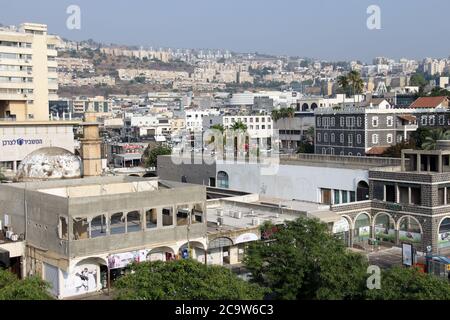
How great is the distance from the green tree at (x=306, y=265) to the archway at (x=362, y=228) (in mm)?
13561

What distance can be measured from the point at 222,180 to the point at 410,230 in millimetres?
18593

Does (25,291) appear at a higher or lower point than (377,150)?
lower

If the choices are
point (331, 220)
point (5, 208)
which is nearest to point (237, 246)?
point (331, 220)

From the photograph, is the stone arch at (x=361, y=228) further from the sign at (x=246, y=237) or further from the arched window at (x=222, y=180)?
the arched window at (x=222, y=180)

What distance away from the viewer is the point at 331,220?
125ft

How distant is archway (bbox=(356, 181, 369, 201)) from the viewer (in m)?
42.8

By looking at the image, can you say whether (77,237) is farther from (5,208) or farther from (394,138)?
(394,138)

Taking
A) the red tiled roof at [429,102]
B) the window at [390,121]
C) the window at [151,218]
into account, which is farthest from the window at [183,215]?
the red tiled roof at [429,102]

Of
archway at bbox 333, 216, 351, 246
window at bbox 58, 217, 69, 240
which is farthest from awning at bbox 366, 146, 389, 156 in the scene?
window at bbox 58, 217, 69, 240

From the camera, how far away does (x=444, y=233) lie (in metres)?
38.9

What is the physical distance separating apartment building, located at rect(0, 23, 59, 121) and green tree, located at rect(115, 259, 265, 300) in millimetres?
51383

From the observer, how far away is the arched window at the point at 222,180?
5394 centimetres

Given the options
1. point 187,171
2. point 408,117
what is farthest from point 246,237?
point 408,117

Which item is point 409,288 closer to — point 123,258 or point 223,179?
point 123,258
